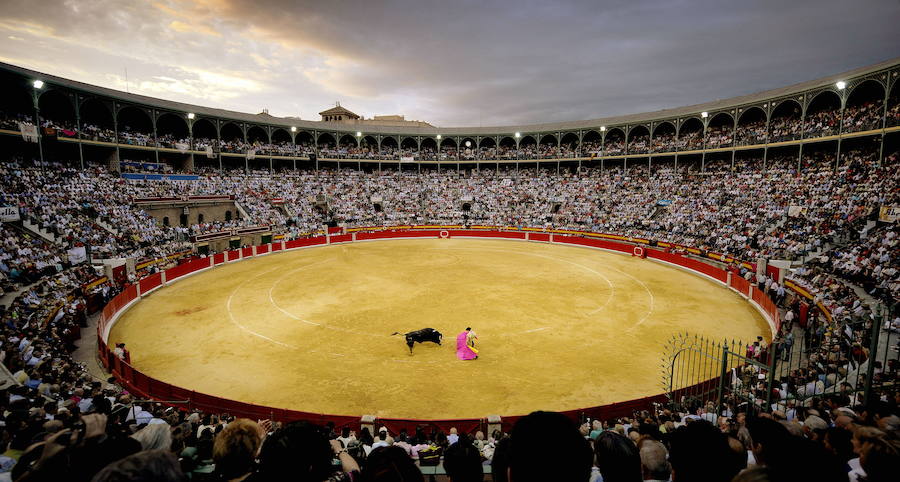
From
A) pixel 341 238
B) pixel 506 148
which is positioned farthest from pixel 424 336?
pixel 506 148

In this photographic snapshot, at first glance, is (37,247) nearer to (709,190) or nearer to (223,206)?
(223,206)

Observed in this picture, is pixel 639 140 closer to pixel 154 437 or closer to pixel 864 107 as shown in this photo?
pixel 864 107

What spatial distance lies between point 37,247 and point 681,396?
3083cm

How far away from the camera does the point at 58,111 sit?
38.2 m

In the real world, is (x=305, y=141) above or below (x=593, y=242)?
above

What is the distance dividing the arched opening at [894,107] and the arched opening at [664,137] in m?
17.6

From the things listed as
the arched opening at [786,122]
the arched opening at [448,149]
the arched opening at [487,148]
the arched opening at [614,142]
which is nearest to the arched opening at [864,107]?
the arched opening at [786,122]

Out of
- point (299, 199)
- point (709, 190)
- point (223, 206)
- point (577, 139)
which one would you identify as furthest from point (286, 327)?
point (577, 139)

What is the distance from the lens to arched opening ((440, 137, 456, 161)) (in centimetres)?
6281

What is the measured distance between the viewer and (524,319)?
58.3 feet

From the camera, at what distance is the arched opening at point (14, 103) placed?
30.4 m

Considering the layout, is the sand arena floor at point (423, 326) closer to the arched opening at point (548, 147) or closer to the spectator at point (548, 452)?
the spectator at point (548, 452)

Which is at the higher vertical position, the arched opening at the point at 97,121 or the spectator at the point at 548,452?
the arched opening at the point at 97,121

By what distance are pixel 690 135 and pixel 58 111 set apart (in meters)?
65.7
